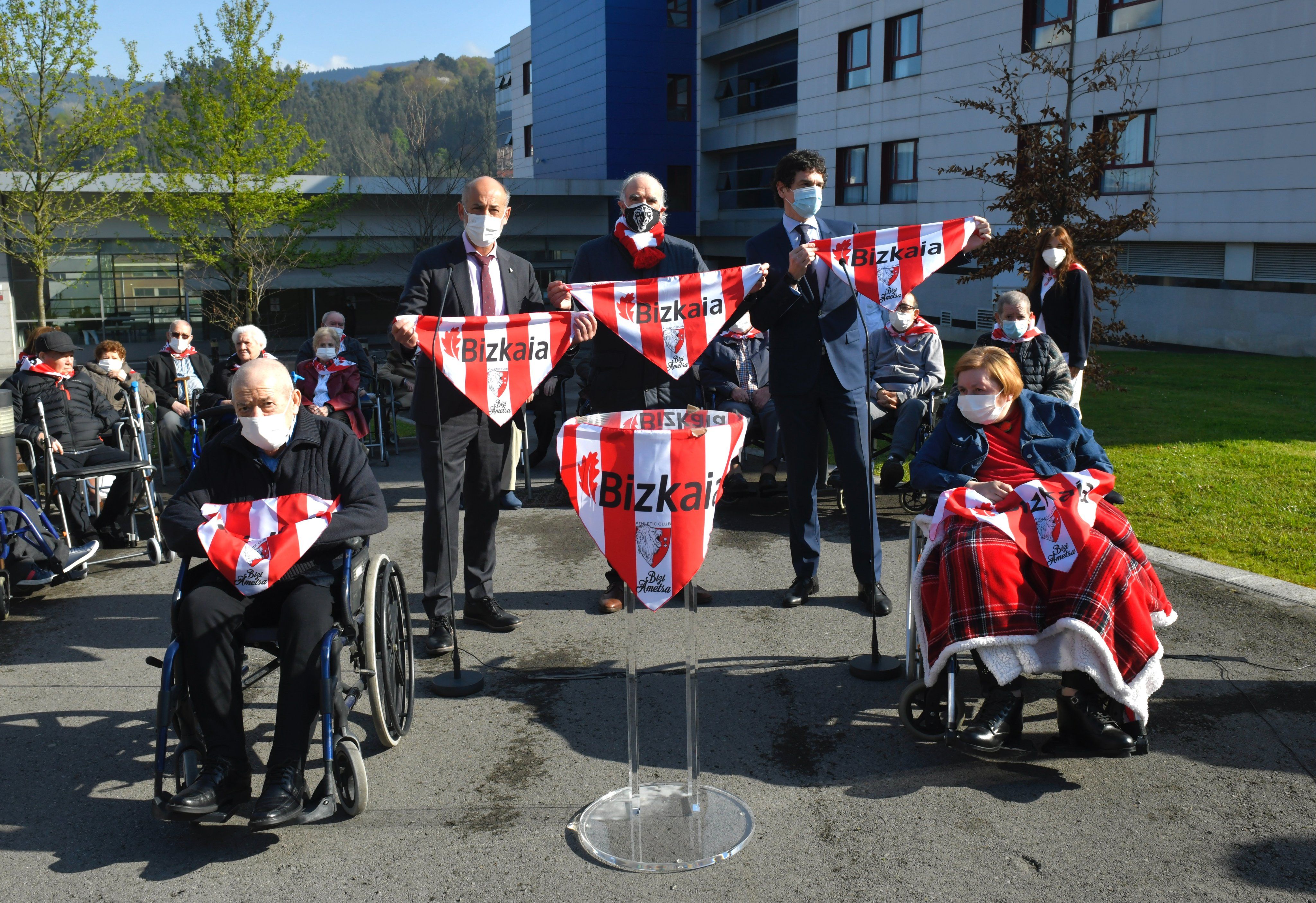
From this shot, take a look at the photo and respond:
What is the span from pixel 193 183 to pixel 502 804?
64.5ft

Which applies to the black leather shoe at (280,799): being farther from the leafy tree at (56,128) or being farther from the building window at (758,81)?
the building window at (758,81)

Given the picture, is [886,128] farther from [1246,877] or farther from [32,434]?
[1246,877]

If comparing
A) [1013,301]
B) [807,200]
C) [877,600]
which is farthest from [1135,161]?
[877,600]

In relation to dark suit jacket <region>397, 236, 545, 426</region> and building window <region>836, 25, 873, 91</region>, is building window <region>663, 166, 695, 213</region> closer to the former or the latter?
building window <region>836, 25, 873, 91</region>

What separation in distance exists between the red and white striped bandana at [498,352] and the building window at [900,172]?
25966 millimetres

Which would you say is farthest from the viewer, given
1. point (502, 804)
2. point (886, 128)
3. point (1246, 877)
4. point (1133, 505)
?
point (886, 128)

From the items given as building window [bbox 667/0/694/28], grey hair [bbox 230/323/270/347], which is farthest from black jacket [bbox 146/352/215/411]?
building window [bbox 667/0/694/28]

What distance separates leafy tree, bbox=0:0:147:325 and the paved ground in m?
17.4

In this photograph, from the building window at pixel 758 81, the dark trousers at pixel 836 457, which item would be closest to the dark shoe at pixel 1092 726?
the dark trousers at pixel 836 457

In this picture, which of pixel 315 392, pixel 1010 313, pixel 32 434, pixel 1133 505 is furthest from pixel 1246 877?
pixel 315 392

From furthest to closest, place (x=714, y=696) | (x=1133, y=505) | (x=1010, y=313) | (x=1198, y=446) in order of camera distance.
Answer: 1. (x=1198, y=446)
2. (x=1133, y=505)
3. (x=1010, y=313)
4. (x=714, y=696)

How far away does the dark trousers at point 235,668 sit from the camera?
368 centimetres

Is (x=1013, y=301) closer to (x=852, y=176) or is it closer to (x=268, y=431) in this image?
(x=268, y=431)

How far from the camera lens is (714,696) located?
15.9ft
